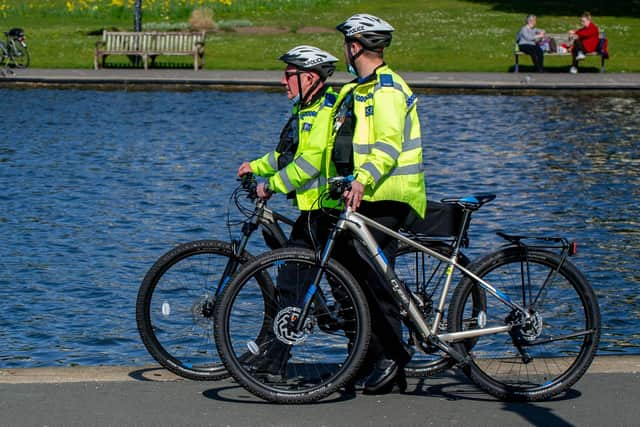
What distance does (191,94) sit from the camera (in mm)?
26234

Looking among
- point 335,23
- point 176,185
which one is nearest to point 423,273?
point 176,185

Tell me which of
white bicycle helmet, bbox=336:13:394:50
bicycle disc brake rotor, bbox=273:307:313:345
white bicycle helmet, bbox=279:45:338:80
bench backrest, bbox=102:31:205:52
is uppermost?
white bicycle helmet, bbox=336:13:394:50

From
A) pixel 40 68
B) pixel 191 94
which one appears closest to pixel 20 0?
pixel 40 68

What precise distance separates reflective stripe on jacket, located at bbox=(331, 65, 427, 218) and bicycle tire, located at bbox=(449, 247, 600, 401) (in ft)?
1.62

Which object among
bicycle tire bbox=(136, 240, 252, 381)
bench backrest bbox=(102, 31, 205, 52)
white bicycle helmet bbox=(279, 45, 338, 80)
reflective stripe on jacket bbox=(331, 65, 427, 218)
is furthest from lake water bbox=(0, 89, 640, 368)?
bench backrest bbox=(102, 31, 205, 52)

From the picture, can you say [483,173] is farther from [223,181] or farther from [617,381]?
[617,381]

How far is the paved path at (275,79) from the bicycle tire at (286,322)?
63.9 feet

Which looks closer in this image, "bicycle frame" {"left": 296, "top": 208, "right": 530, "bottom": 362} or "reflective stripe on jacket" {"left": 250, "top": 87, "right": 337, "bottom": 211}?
"bicycle frame" {"left": 296, "top": 208, "right": 530, "bottom": 362}

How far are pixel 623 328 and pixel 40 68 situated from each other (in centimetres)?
2258

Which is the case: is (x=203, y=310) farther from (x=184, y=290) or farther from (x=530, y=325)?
(x=530, y=325)

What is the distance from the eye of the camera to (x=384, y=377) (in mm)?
6367

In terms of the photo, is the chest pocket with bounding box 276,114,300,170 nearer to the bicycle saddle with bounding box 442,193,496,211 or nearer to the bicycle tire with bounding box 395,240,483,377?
the bicycle tire with bounding box 395,240,483,377

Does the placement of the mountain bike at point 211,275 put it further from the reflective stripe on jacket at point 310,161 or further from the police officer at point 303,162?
the reflective stripe on jacket at point 310,161

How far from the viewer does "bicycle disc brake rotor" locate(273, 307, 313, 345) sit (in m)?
6.26
